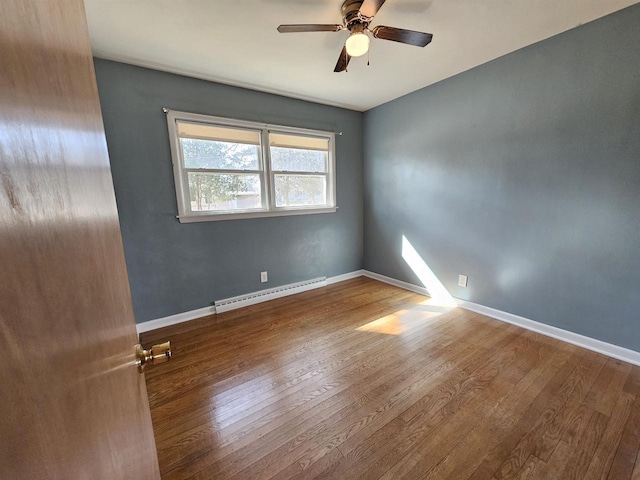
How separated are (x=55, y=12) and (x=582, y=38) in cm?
313

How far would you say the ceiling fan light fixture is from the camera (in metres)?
1.64

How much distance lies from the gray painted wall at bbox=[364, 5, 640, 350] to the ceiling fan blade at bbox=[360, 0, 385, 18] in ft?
5.36

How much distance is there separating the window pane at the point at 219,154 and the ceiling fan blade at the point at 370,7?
70.8 inches

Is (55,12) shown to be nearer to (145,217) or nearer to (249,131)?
(145,217)

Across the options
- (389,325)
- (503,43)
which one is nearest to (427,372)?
(389,325)

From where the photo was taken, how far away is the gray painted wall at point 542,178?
76.1 inches

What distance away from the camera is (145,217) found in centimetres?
253

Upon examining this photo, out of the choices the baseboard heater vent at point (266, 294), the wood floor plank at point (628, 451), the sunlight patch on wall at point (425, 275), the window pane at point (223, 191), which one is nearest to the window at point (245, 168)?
the window pane at point (223, 191)

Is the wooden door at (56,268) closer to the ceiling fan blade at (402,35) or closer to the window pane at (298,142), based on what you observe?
the ceiling fan blade at (402,35)

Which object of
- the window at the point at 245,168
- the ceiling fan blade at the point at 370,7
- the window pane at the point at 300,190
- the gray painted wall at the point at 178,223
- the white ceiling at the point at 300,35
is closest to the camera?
the ceiling fan blade at the point at 370,7

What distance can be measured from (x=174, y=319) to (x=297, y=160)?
2.33 meters

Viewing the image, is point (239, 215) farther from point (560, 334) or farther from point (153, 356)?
point (560, 334)

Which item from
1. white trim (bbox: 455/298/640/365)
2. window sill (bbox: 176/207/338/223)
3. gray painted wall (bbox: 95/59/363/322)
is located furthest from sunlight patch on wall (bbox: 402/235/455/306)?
window sill (bbox: 176/207/338/223)

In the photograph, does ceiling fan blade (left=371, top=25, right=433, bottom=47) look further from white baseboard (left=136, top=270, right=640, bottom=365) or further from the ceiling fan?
white baseboard (left=136, top=270, right=640, bottom=365)
